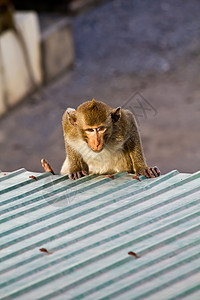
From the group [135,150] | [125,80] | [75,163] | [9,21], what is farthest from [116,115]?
[125,80]

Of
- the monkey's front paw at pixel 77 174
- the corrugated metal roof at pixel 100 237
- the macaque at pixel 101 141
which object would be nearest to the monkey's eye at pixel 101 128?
the macaque at pixel 101 141

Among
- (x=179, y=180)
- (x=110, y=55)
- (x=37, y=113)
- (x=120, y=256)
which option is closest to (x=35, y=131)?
(x=37, y=113)

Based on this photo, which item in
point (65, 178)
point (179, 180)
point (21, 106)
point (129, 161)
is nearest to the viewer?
point (179, 180)

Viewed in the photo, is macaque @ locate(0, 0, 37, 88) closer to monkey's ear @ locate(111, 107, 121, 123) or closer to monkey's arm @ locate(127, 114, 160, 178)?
monkey's arm @ locate(127, 114, 160, 178)

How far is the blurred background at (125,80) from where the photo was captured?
12.9m

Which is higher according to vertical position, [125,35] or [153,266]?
[125,35]

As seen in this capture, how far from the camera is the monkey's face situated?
16.7 ft

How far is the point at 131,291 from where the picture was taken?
3586 mm

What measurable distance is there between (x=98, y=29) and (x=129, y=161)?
1232 centimetres

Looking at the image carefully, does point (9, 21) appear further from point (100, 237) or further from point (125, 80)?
point (100, 237)

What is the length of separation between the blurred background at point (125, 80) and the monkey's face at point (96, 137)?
625 cm

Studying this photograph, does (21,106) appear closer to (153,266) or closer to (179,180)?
(179,180)

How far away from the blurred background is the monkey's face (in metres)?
6.25

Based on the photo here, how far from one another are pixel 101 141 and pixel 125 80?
10.5 metres
